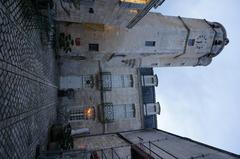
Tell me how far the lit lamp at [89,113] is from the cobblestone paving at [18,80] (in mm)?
10218

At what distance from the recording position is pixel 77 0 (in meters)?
11.8

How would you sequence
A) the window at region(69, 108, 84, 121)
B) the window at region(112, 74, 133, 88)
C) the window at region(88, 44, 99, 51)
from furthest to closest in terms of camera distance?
the window at region(112, 74, 133, 88)
the window at region(69, 108, 84, 121)
the window at region(88, 44, 99, 51)

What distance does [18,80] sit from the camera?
6.65 meters

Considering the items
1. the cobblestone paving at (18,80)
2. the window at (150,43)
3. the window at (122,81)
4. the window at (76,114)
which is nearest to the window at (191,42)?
the window at (150,43)

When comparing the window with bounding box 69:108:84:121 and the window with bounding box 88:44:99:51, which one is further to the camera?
the window with bounding box 69:108:84:121

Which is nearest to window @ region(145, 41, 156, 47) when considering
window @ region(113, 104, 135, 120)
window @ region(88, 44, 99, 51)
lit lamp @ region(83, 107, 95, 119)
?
window @ region(88, 44, 99, 51)

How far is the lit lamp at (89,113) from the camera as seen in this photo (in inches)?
779

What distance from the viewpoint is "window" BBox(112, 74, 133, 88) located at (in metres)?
21.0

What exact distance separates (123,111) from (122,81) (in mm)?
2853

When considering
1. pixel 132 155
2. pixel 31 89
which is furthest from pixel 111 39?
pixel 31 89

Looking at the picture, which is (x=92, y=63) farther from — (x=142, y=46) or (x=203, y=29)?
(x=203, y=29)

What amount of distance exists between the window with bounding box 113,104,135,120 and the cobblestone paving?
11.4 metres

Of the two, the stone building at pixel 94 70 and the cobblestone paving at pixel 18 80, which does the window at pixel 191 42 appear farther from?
the cobblestone paving at pixel 18 80

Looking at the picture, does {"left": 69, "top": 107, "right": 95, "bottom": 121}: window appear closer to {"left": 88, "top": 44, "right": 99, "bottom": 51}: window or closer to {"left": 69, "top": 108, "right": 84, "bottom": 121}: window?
{"left": 69, "top": 108, "right": 84, "bottom": 121}: window
